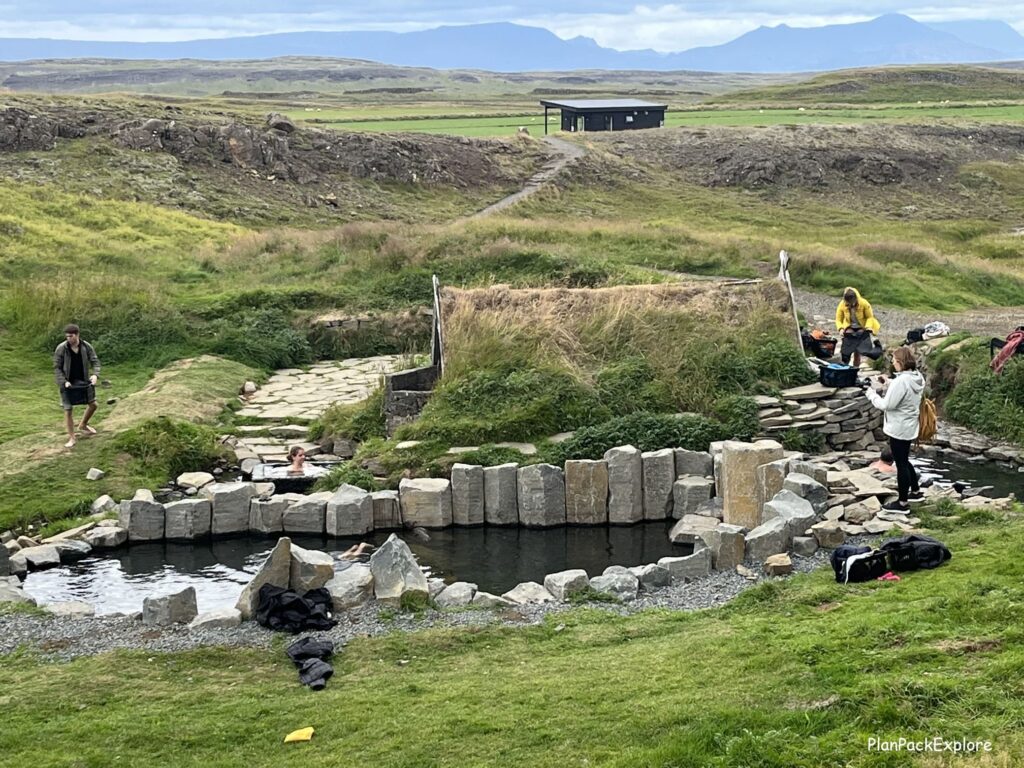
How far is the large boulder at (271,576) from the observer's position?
11.8 m

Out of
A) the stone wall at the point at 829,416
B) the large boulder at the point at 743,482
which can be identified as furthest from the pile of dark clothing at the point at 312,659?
the stone wall at the point at 829,416

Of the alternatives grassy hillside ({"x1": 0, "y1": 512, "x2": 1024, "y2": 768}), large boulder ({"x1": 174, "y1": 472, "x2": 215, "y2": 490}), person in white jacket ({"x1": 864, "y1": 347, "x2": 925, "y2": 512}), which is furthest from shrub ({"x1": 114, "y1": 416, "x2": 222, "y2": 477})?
person in white jacket ({"x1": 864, "y1": 347, "x2": 925, "y2": 512})

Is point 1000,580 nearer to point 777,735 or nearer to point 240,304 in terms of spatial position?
point 777,735

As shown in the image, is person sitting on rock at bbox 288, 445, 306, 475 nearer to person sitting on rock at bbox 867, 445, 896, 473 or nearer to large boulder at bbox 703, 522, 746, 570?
large boulder at bbox 703, 522, 746, 570

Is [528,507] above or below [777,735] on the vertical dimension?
below

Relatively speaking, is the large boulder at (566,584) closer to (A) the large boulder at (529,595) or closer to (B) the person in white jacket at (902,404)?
(A) the large boulder at (529,595)

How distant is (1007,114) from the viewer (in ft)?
284

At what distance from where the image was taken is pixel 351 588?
1227 centimetres

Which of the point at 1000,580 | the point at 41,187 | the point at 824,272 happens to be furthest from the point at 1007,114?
the point at 1000,580

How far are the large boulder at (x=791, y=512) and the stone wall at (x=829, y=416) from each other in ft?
14.6

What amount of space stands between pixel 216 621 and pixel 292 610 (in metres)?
0.73

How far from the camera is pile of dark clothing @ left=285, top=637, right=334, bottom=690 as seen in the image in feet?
32.7

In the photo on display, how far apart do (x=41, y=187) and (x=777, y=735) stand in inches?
1614

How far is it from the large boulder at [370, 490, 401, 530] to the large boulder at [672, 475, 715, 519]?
3899 mm
